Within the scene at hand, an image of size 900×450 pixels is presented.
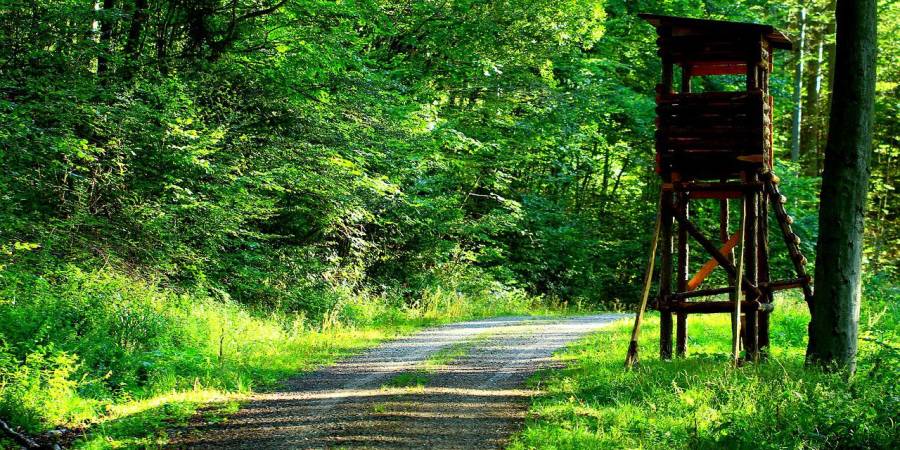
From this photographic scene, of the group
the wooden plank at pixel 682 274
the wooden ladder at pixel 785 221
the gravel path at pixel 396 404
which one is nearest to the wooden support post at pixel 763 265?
the wooden ladder at pixel 785 221

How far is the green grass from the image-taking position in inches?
264

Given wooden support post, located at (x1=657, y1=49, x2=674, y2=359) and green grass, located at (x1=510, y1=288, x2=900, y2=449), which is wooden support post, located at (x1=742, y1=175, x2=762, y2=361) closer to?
green grass, located at (x1=510, y1=288, x2=900, y2=449)

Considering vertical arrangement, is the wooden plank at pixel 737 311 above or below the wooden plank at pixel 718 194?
below

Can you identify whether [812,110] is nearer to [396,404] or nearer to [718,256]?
[718,256]

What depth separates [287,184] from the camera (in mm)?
16062

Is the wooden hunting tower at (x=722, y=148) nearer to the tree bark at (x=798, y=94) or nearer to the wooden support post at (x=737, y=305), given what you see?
the wooden support post at (x=737, y=305)

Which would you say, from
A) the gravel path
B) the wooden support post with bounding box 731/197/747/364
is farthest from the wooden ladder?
the gravel path

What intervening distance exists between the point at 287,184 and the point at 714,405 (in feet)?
33.7

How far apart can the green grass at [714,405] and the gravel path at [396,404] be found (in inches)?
20.3

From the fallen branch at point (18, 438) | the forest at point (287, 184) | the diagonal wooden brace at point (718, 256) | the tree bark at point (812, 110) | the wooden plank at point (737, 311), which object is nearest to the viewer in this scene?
the fallen branch at point (18, 438)

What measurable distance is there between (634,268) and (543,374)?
17.9m

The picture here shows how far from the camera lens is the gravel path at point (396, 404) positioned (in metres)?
7.26

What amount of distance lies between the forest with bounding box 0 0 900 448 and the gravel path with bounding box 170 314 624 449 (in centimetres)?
78

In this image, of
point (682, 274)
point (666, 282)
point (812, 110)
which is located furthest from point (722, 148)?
point (812, 110)
